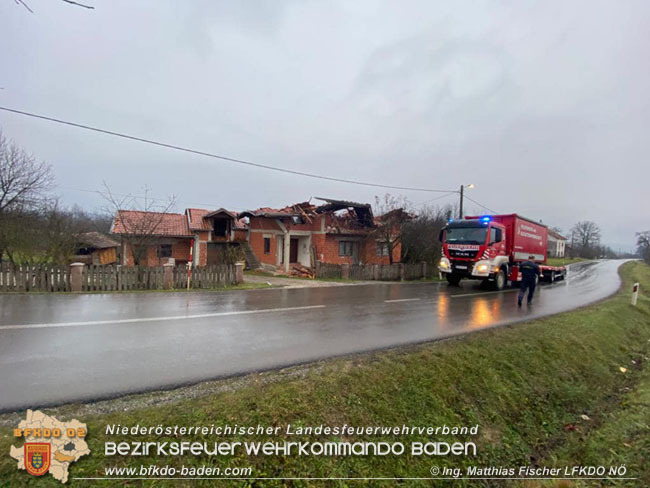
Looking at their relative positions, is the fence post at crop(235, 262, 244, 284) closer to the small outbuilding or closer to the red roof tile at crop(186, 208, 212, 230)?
the red roof tile at crop(186, 208, 212, 230)

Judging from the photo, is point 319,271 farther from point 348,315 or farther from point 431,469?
point 431,469

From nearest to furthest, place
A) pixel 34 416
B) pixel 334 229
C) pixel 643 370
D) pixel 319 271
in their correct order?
pixel 34 416, pixel 643 370, pixel 319 271, pixel 334 229

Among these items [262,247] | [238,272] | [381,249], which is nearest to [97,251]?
[262,247]

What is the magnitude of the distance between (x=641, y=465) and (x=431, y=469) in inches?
96.5

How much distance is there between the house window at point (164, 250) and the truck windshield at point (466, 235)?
23366 mm

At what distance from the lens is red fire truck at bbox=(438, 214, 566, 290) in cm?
1374

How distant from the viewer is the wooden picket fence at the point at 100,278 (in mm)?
10539

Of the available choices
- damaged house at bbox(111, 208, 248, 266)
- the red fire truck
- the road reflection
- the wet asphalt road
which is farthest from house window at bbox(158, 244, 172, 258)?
the road reflection

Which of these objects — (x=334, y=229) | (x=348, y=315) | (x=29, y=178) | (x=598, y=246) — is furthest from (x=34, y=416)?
(x=598, y=246)

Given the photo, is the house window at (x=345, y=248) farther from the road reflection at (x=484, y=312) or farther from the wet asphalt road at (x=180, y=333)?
the wet asphalt road at (x=180, y=333)

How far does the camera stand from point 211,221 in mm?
29312

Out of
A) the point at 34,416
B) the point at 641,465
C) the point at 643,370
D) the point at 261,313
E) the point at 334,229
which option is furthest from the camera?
the point at 334,229

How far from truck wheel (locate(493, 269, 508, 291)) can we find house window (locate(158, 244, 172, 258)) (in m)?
25.4

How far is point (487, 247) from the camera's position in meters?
13.6
